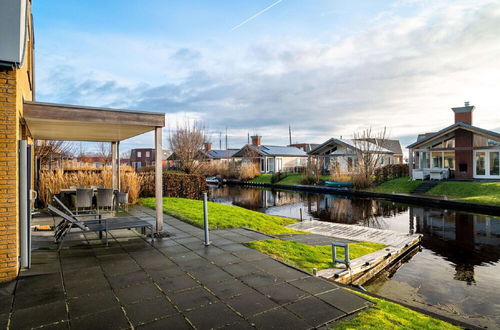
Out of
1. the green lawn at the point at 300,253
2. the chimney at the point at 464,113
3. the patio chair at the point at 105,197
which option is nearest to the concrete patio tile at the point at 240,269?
the green lawn at the point at 300,253

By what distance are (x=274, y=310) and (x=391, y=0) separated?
304 inches

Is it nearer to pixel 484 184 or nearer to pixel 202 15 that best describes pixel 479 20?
pixel 202 15

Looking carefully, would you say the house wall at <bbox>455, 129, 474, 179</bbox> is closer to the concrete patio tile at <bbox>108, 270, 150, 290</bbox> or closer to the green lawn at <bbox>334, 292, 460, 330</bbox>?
the green lawn at <bbox>334, 292, 460, 330</bbox>

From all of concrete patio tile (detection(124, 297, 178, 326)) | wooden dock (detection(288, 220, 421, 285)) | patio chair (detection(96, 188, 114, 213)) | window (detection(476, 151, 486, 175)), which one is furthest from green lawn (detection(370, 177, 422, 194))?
concrete patio tile (detection(124, 297, 178, 326))

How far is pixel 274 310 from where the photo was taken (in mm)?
3344

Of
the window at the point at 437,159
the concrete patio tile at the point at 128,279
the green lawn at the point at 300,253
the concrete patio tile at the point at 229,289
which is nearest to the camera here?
the concrete patio tile at the point at 229,289

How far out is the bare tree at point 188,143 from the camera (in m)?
27.8

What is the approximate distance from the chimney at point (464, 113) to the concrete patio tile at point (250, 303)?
29228 millimetres

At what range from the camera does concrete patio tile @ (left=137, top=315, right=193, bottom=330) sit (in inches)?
116

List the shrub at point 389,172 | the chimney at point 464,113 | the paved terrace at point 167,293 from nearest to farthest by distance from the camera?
the paved terrace at point 167,293 < the chimney at point 464,113 < the shrub at point 389,172

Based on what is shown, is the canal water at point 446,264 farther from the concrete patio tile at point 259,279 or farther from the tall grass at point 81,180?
the tall grass at point 81,180

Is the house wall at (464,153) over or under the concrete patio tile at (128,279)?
over

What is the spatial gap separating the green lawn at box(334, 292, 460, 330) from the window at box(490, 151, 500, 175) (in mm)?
25615

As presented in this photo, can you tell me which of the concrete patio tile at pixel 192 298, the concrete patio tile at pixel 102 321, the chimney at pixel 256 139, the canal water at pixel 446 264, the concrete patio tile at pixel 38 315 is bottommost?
the canal water at pixel 446 264
